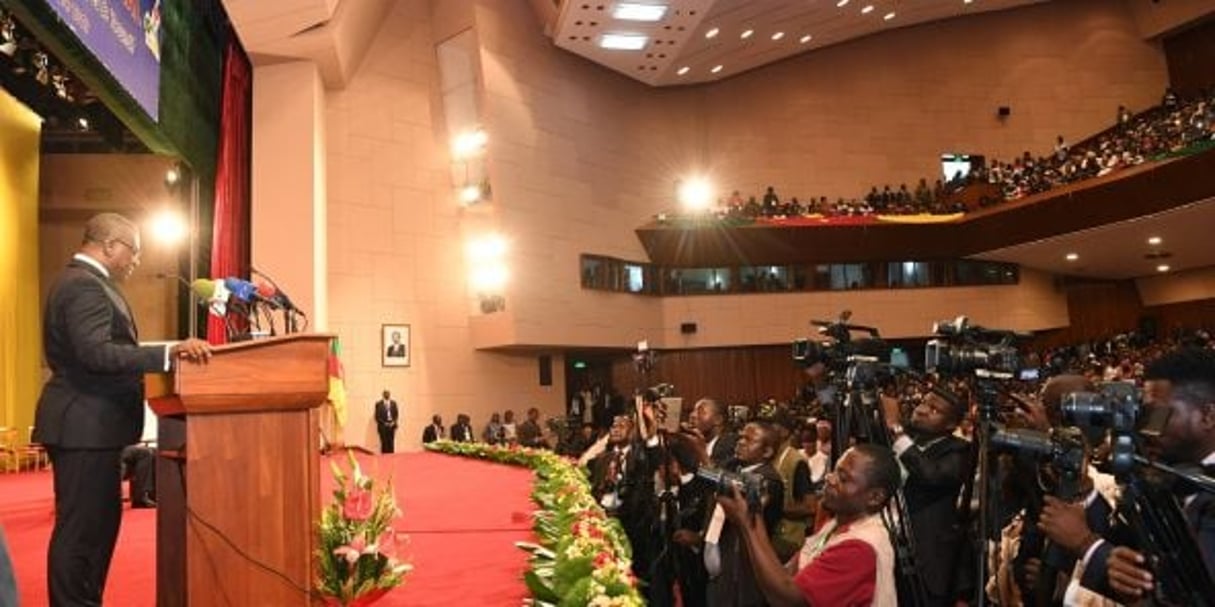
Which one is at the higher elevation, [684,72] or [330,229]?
[684,72]

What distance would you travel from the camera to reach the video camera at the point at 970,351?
2.74 m

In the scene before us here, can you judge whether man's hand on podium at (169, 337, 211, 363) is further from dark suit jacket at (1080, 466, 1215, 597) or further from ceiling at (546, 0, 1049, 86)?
ceiling at (546, 0, 1049, 86)

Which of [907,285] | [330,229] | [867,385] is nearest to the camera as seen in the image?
[867,385]

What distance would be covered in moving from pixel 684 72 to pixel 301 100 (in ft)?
25.1

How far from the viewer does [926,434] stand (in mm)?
3652

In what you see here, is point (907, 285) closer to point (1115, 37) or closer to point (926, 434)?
point (1115, 37)

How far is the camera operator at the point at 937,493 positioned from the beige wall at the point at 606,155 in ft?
38.0

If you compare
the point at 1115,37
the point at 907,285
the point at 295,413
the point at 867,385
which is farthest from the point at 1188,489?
the point at 1115,37

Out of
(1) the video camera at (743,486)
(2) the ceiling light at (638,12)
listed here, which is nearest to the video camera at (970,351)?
(1) the video camera at (743,486)

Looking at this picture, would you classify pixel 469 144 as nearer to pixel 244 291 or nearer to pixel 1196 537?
pixel 244 291

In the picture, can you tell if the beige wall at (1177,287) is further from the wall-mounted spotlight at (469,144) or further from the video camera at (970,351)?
the video camera at (970,351)

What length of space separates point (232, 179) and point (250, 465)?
9540 millimetres

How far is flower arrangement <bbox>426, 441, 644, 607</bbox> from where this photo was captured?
253cm

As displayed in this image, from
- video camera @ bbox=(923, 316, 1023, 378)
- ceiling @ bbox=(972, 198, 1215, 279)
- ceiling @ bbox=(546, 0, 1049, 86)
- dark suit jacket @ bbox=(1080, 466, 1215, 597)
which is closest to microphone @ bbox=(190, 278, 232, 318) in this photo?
video camera @ bbox=(923, 316, 1023, 378)
